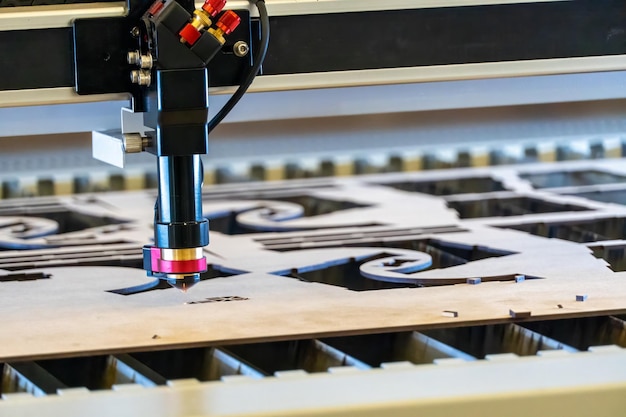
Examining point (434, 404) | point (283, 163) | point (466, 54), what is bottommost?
point (434, 404)

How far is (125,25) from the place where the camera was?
1.17 metres

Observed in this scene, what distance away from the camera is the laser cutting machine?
1.09m

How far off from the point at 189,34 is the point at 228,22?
45mm

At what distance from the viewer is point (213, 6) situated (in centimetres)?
109

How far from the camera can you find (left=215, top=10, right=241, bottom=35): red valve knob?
3.62 feet

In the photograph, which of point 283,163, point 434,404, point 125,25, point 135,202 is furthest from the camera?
point 283,163

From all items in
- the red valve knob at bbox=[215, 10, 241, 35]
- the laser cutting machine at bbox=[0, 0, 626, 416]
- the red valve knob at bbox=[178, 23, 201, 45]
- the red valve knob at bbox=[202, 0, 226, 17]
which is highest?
the red valve knob at bbox=[202, 0, 226, 17]

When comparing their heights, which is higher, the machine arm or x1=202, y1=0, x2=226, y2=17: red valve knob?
x1=202, y1=0, x2=226, y2=17: red valve knob

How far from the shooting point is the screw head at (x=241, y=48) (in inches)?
46.8

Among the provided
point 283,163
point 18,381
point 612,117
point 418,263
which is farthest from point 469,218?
point 18,381

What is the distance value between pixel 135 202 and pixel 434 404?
1.24 meters

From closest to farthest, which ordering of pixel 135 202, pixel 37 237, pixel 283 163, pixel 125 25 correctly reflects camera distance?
pixel 125 25 < pixel 37 237 < pixel 135 202 < pixel 283 163

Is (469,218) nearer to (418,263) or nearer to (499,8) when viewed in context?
(418,263)

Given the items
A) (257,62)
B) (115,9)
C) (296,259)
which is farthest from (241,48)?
(296,259)
